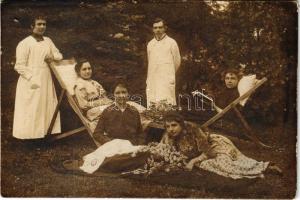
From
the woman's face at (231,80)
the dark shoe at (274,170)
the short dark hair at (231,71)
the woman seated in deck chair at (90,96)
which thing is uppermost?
the short dark hair at (231,71)

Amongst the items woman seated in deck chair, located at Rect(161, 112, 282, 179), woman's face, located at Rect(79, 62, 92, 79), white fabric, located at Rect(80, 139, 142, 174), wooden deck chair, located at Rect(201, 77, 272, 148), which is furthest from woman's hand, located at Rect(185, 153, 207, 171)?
woman's face, located at Rect(79, 62, 92, 79)

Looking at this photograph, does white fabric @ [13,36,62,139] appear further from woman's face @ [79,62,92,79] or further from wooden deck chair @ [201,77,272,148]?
wooden deck chair @ [201,77,272,148]

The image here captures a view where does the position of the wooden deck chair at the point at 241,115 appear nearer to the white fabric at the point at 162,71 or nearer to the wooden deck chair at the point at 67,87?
the white fabric at the point at 162,71

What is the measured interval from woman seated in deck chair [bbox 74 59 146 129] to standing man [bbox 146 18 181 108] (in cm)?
11

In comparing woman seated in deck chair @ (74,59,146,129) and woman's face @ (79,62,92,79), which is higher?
woman's face @ (79,62,92,79)

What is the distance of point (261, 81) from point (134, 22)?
2.07 feet

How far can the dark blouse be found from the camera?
1.96 meters

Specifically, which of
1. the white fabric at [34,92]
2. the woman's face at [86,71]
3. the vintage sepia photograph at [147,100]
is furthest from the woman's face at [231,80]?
the white fabric at [34,92]

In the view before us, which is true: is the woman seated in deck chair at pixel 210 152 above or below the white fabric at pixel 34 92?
below

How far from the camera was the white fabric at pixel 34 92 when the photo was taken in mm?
1954

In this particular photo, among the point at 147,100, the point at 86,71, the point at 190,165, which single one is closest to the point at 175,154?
the point at 190,165

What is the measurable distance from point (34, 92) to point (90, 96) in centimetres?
26

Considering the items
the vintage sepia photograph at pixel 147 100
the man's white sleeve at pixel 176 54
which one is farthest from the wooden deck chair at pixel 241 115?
the man's white sleeve at pixel 176 54

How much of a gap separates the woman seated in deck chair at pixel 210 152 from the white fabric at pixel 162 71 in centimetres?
10
